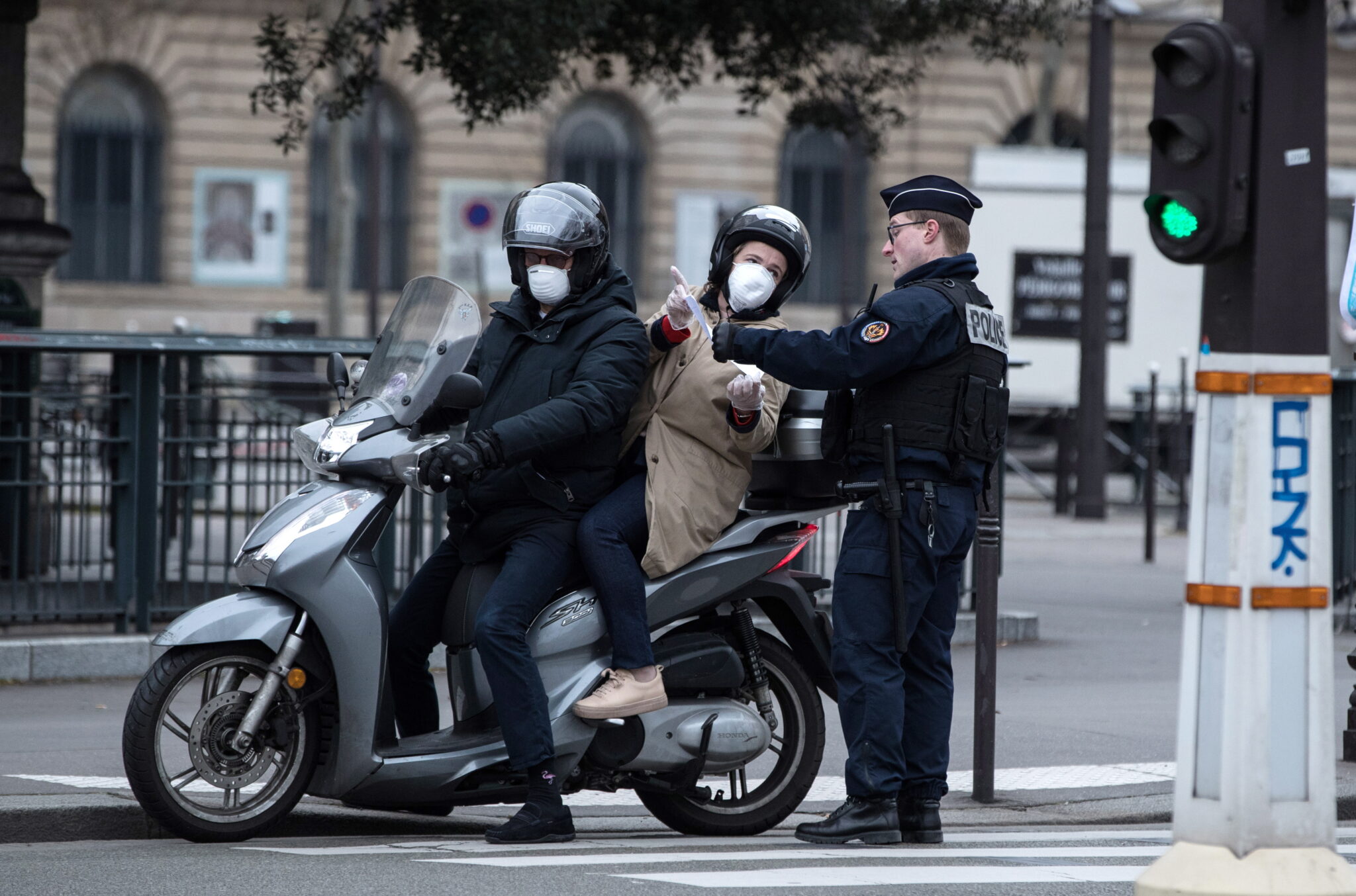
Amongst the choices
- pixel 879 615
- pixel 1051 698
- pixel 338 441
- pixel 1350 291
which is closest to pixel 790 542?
pixel 879 615

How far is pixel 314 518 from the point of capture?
544cm

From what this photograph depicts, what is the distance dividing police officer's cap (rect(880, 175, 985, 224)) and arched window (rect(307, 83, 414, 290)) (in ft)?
102

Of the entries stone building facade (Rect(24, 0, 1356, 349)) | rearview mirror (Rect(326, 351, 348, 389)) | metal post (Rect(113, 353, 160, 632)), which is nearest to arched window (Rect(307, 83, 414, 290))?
stone building facade (Rect(24, 0, 1356, 349))

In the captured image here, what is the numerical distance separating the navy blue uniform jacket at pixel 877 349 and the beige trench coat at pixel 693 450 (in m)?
0.17

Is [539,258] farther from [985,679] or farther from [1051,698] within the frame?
[1051,698]

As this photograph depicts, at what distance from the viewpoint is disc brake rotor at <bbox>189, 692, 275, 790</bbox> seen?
527cm

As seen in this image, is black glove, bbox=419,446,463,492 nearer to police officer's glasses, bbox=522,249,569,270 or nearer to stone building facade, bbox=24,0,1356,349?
police officer's glasses, bbox=522,249,569,270

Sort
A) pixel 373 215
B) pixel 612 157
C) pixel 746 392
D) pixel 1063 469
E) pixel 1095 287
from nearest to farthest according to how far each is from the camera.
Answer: pixel 746 392 → pixel 1095 287 → pixel 1063 469 → pixel 373 215 → pixel 612 157

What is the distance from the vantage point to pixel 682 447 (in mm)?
5496

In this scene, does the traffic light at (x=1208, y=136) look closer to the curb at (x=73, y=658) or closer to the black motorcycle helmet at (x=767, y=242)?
the black motorcycle helmet at (x=767, y=242)

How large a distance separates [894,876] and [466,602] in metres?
1.38

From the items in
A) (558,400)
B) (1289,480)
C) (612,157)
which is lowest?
(1289,480)

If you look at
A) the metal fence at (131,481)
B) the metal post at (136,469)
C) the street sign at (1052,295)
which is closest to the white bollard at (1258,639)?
the metal fence at (131,481)

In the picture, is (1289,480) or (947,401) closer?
(1289,480)
